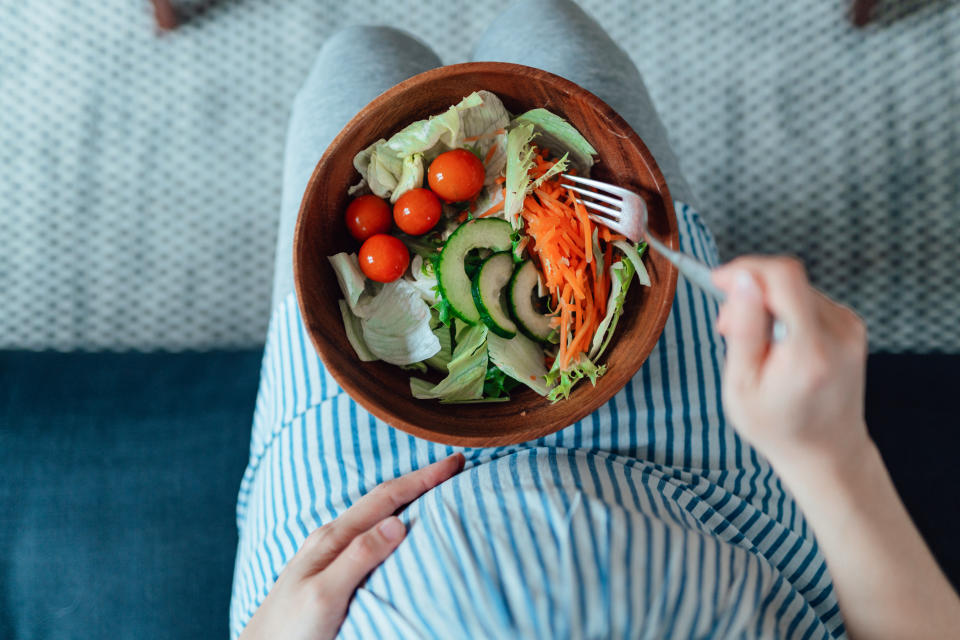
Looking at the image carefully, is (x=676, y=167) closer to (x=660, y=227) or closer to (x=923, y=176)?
(x=660, y=227)

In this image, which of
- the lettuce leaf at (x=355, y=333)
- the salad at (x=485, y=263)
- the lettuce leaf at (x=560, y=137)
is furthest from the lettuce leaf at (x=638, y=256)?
the lettuce leaf at (x=355, y=333)

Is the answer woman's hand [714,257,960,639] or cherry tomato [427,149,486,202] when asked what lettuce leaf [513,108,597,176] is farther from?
woman's hand [714,257,960,639]

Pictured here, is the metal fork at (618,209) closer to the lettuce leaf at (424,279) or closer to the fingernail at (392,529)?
the lettuce leaf at (424,279)

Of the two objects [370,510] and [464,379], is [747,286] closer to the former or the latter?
[464,379]

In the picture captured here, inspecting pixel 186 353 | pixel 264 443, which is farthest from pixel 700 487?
pixel 186 353

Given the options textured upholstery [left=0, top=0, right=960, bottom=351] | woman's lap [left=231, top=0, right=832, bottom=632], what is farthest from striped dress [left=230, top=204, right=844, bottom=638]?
textured upholstery [left=0, top=0, right=960, bottom=351]

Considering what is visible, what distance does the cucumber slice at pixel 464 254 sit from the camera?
825mm

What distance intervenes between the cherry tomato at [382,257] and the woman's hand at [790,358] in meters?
0.45

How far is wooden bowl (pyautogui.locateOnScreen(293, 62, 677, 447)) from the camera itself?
30.5 inches

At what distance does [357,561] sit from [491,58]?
872mm

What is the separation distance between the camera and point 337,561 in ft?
2.49

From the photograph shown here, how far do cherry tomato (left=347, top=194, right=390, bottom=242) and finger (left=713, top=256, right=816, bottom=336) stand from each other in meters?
0.50

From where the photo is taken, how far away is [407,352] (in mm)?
863

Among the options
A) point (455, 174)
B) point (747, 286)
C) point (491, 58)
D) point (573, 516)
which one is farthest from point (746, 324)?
point (491, 58)
